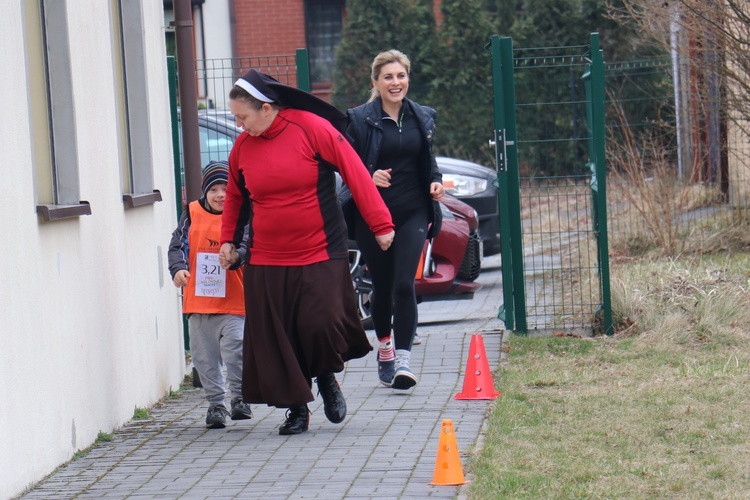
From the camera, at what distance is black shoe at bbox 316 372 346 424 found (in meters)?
6.29

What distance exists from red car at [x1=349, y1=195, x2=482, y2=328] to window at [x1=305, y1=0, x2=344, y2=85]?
1584 cm

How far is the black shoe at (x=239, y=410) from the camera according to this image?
262 inches

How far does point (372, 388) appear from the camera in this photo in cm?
754

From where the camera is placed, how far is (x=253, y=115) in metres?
6.00

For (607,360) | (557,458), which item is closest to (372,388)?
(607,360)

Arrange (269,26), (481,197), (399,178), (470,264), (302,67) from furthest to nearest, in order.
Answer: (269,26) < (481,197) < (470,264) < (302,67) < (399,178)

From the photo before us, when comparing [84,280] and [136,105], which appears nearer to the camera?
[84,280]

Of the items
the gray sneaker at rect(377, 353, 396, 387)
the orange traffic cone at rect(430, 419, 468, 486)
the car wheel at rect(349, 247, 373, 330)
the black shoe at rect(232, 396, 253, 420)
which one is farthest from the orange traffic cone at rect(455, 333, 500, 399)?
the car wheel at rect(349, 247, 373, 330)

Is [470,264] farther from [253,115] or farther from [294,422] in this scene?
[253,115]

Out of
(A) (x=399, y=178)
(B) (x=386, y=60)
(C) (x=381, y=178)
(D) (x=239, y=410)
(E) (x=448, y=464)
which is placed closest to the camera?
(E) (x=448, y=464)

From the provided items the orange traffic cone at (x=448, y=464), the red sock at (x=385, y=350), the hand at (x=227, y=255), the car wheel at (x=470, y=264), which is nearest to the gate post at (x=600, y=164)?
the car wheel at (x=470, y=264)

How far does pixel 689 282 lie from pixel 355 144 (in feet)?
11.6

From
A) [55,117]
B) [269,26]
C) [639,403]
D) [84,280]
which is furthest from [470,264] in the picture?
[269,26]

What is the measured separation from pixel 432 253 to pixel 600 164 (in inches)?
74.4
